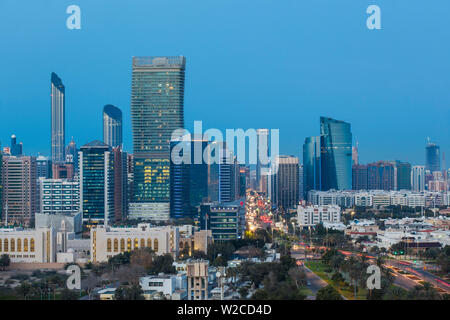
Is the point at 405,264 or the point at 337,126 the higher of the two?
the point at 337,126

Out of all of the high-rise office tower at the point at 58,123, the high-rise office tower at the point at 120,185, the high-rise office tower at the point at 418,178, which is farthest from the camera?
the high-rise office tower at the point at 418,178

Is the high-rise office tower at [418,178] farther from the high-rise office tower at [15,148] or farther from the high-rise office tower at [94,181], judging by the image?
the high-rise office tower at [15,148]

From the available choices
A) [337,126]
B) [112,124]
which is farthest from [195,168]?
[112,124]

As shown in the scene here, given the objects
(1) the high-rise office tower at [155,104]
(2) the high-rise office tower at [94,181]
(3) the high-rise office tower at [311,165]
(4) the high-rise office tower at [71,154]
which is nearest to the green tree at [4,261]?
(2) the high-rise office tower at [94,181]

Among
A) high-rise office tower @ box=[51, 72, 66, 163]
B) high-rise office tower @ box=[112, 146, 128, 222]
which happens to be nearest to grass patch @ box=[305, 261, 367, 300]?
high-rise office tower @ box=[112, 146, 128, 222]
